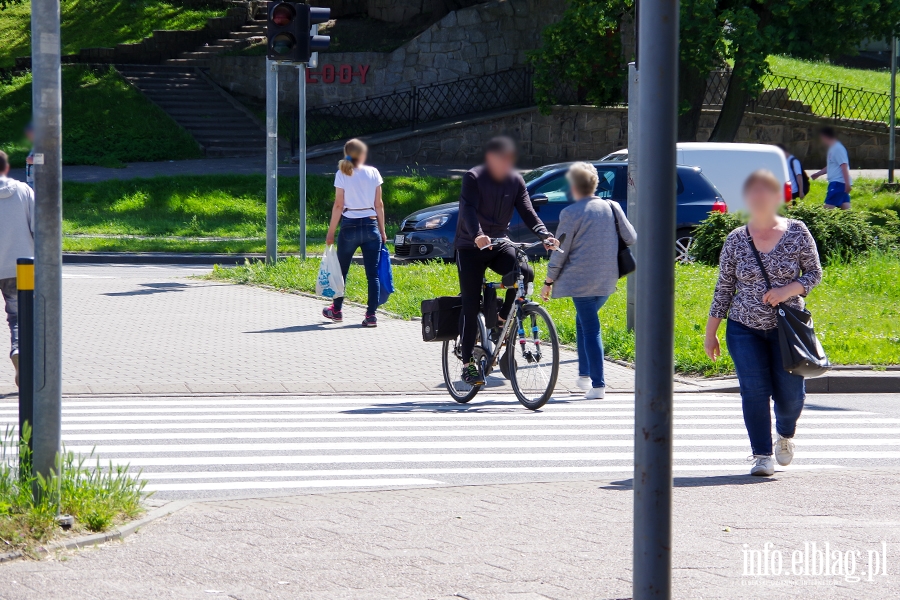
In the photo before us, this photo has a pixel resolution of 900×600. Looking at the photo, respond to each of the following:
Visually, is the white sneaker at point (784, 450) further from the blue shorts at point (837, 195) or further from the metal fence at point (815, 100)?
the metal fence at point (815, 100)

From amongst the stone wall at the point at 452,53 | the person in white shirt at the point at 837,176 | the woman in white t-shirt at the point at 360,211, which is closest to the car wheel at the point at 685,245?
the person in white shirt at the point at 837,176

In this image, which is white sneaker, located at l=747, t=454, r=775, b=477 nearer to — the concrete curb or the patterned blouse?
the patterned blouse

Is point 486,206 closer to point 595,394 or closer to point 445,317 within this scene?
point 445,317

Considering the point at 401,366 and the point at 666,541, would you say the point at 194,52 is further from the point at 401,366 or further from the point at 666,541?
the point at 666,541

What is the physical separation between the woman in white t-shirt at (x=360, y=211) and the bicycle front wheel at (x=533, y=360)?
153 inches

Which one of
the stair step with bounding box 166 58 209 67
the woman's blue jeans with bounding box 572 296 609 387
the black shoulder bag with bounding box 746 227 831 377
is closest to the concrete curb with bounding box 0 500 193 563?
the black shoulder bag with bounding box 746 227 831 377

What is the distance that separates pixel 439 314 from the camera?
29.7ft

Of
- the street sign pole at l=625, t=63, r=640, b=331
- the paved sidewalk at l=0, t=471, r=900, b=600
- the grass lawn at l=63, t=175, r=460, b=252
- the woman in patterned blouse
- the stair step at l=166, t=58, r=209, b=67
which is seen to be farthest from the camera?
the stair step at l=166, t=58, r=209, b=67

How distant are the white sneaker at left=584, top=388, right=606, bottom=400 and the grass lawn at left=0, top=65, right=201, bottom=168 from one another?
2096 cm

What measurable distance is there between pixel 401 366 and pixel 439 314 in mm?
1609

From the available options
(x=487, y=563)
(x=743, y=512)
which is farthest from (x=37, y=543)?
(x=743, y=512)

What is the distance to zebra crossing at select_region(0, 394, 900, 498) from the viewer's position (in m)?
6.71

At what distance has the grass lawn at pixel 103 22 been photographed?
37.2m

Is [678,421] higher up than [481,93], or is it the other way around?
[481,93]
